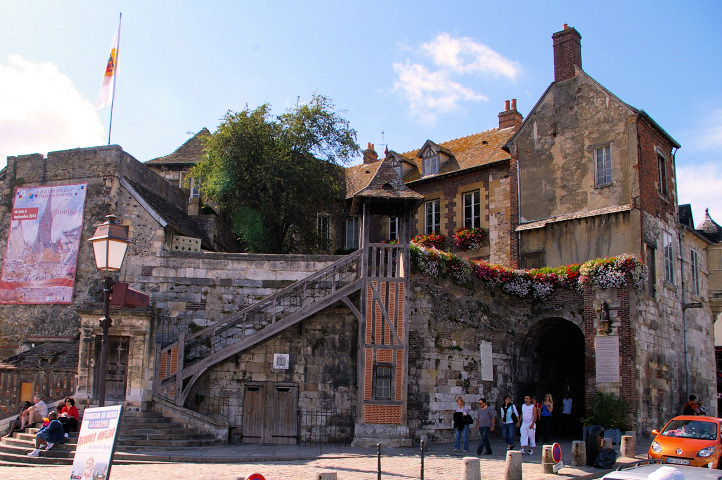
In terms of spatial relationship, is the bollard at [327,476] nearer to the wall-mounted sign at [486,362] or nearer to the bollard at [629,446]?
the bollard at [629,446]

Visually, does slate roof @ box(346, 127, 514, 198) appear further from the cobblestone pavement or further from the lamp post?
the lamp post

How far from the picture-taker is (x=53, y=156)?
19.7 meters

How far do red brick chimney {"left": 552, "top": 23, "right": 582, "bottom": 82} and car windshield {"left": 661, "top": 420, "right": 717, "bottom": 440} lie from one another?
12.5 m

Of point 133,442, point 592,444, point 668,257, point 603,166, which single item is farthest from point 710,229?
point 133,442

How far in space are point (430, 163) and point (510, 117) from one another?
12.5 feet

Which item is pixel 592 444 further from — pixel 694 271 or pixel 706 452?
pixel 694 271

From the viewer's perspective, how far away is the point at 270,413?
633 inches

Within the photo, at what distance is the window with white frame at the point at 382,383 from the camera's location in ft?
51.2

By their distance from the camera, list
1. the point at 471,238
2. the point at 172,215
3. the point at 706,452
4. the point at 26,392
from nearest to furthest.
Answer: the point at 706,452, the point at 26,392, the point at 172,215, the point at 471,238

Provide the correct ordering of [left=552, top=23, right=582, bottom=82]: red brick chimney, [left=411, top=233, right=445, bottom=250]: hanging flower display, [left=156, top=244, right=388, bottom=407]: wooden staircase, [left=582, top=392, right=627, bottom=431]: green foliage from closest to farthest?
[left=156, top=244, right=388, bottom=407]: wooden staircase
[left=582, top=392, right=627, bottom=431]: green foliage
[left=552, top=23, right=582, bottom=82]: red brick chimney
[left=411, top=233, right=445, bottom=250]: hanging flower display

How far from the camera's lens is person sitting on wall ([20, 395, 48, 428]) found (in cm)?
1428

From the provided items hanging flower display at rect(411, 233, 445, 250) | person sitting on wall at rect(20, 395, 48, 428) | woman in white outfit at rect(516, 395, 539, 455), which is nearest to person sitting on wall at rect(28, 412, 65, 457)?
person sitting on wall at rect(20, 395, 48, 428)

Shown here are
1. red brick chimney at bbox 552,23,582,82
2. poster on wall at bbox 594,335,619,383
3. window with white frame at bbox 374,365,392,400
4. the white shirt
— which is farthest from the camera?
red brick chimney at bbox 552,23,582,82

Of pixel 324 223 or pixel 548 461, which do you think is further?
pixel 324 223
